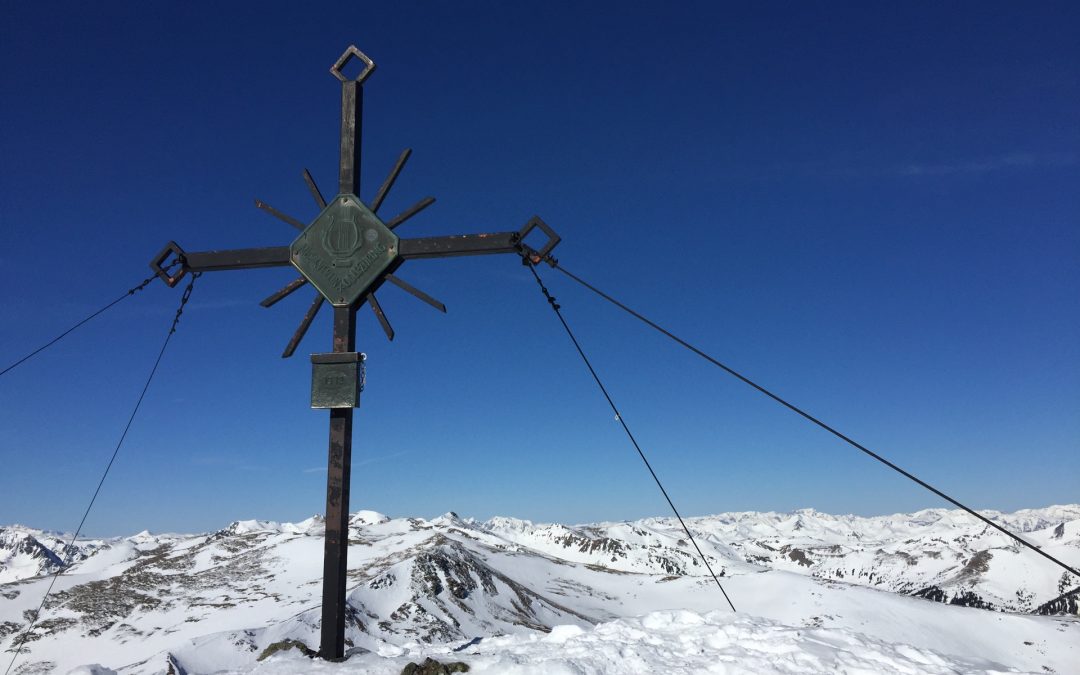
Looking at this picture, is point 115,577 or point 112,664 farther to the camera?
point 115,577

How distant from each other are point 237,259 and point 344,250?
1.88 m

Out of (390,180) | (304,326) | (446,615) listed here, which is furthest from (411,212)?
(446,615)

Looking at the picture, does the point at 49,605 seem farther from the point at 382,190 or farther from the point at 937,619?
the point at 937,619

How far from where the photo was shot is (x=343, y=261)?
793 cm

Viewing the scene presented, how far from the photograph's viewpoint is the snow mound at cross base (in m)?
5.80

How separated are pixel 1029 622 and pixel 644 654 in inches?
3747

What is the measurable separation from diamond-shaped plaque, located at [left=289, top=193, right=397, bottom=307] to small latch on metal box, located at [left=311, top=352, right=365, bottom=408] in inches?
31.5

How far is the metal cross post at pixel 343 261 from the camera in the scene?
732cm

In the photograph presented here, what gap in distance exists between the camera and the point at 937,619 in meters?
70.5

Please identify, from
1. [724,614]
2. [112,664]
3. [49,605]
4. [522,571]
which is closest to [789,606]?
[522,571]

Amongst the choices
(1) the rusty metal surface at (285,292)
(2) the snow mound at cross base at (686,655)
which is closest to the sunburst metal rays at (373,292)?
(1) the rusty metal surface at (285,292)

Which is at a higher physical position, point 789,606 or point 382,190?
point 382,190

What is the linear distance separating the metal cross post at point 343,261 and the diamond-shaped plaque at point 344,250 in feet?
0.05

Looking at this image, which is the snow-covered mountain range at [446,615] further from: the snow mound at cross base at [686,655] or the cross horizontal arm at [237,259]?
the cross horizontal arm at [237,259]
